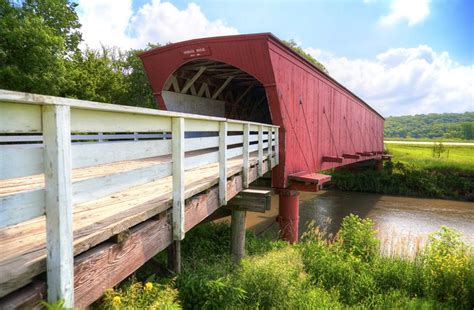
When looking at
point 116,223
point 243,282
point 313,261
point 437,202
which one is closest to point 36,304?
point 116,223

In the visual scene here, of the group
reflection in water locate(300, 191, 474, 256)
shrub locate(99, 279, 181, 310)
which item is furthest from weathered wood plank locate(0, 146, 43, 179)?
reflection in water locate(300, 191, 474, 256)

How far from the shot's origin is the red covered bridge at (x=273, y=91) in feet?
27.9

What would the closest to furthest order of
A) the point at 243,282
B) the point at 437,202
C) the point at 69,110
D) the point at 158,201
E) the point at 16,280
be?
1. the point at 16,280
2. the point at 69,110
3. the point at 158,201
4. the point at 243,282
5. the point at 437,202

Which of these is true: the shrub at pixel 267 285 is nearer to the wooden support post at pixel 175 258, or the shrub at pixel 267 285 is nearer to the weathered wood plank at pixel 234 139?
the wooden support post at pixel 175 258

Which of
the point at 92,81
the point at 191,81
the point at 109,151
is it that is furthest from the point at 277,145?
the point at 92,81

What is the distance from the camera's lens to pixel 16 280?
5.46 feet

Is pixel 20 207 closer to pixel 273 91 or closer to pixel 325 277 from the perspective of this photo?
pixel 325 277

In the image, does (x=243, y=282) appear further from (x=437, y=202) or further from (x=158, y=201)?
(x=437, y=202)

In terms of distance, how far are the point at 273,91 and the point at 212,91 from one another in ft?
15.7

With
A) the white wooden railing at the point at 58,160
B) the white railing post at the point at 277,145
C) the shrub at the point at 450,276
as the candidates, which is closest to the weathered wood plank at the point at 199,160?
the white wooden railing at the point at 58,160

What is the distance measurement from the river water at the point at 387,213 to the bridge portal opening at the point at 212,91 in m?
5.02

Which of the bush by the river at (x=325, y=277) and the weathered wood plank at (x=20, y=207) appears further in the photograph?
the bush by the river at (x=325, y=277)

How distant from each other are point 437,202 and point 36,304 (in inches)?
987

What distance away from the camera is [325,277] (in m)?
6.96
